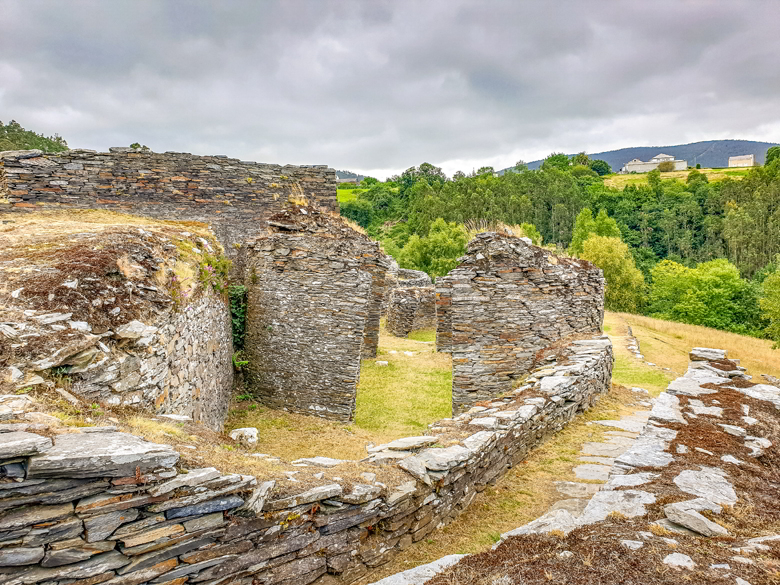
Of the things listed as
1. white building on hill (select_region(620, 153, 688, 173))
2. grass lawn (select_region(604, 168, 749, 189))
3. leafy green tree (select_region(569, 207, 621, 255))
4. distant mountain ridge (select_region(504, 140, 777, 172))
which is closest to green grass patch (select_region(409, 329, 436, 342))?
leafy green tree (select_region(569, 207, 621, 255))

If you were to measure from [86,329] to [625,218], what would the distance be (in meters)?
85.0

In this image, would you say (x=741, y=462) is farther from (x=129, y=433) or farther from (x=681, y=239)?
(x=681, y=239)

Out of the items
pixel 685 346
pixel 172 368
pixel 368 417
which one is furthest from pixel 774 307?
pixel 172 368

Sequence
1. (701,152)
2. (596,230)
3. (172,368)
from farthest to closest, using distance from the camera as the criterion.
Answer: (701,152), (596,230), (172,368)

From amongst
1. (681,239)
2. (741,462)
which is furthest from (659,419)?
(681,239)

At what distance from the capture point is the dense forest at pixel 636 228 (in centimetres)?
4062

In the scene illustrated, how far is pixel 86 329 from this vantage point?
468 cm

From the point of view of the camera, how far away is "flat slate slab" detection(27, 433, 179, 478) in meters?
2.63

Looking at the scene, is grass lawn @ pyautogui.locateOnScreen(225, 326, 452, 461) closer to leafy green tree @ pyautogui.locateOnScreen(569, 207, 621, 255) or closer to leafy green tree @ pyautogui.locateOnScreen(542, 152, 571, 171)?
leafy green tree @ pyautogui.locateOnScreen(569, 207, 621, 255)

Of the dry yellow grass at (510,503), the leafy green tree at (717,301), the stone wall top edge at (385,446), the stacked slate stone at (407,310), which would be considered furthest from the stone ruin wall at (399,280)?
the leafy green tree at (717,301)

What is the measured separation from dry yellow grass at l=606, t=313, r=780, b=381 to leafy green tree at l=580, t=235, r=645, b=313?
40.6 ft

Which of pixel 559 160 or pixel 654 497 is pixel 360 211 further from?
pixel 654 497

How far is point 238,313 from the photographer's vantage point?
35.9ft

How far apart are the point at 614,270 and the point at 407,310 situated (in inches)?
1166
